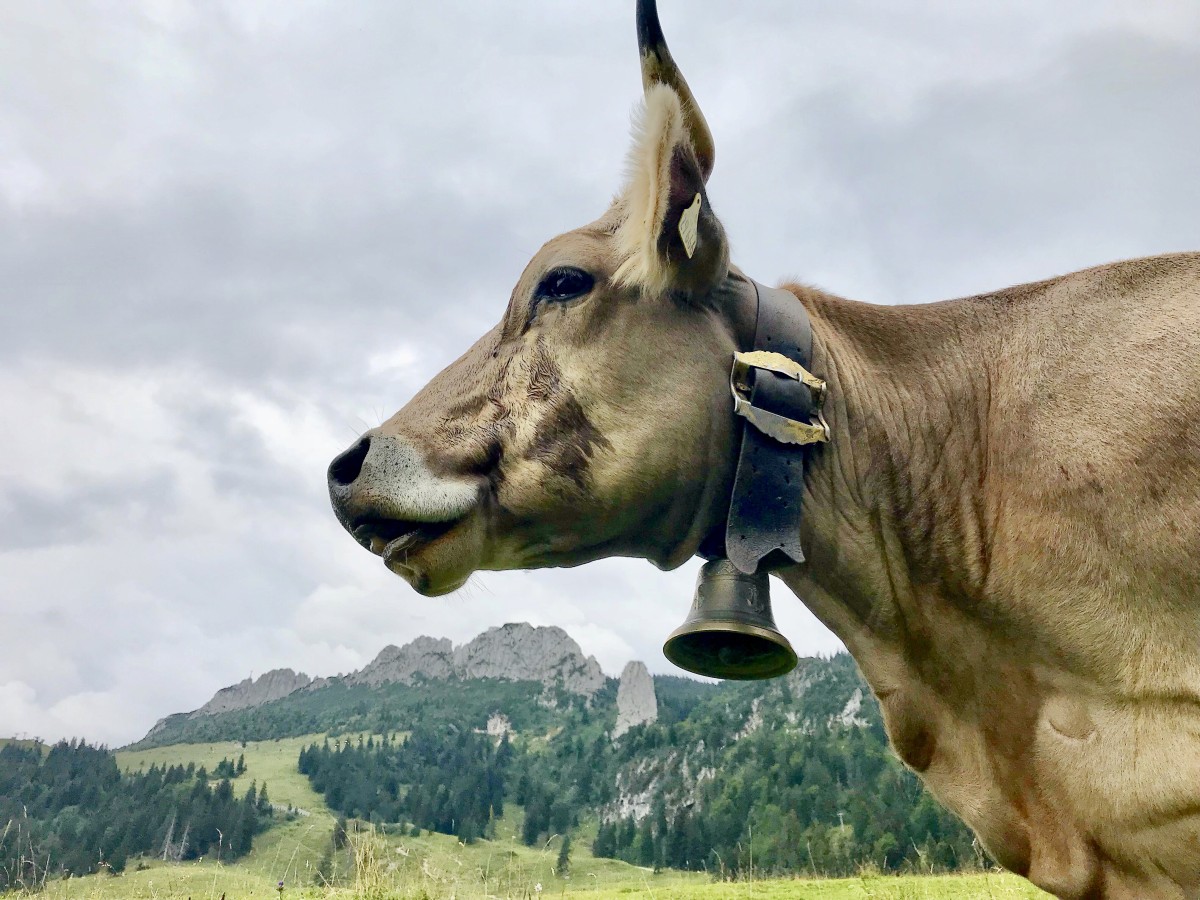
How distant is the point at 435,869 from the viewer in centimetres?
911

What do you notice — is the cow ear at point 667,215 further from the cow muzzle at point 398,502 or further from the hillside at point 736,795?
Answer: the hillside at point 736,795

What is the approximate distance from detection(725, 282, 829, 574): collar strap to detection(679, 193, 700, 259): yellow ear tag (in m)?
0.49

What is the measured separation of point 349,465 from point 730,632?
5.54ft

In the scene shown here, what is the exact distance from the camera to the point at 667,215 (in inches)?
138

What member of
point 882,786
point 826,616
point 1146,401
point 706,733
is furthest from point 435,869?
point 706,733

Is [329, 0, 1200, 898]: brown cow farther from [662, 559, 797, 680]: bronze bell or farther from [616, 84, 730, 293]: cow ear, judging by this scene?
[662, 559, 797, 680]: bronze bell

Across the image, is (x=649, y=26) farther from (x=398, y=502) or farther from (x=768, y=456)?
(x=398, y=502)

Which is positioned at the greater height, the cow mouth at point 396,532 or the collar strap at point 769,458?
the collar strap at point 769,458

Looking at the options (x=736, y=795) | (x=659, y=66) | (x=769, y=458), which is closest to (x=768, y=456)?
(x=769, y=458)

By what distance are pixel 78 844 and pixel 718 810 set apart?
91753 mm

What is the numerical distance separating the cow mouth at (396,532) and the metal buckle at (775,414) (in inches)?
49.7

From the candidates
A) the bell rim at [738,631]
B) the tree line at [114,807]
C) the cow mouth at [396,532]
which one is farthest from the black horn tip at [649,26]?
the tree line at [114,807]

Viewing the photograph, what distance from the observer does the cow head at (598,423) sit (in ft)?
11.4

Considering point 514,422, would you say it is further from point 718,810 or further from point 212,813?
point 212,813
